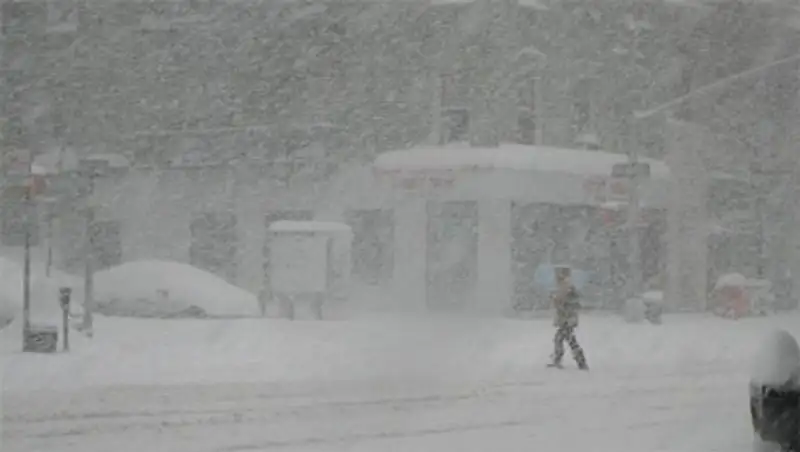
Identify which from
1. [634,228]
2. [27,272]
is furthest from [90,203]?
[634,228]

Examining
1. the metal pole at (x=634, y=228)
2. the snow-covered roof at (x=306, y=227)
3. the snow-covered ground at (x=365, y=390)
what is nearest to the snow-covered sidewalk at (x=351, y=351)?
the snow-covered ground at (x=365, y=390)

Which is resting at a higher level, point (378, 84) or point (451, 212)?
point (378, 84)

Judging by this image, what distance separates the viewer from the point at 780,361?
2.51m

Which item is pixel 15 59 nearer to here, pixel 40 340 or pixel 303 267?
pixel 303 267

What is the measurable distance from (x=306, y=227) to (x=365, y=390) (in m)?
3.38

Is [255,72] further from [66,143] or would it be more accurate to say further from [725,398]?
[725,398]

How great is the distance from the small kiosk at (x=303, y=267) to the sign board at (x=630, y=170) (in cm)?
240

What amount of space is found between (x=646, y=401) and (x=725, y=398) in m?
0.37

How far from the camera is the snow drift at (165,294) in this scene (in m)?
7.72

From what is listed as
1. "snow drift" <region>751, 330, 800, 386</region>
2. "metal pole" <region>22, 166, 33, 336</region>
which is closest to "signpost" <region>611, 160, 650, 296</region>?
"metal pole" <region>22, 166, 33, 336</region>

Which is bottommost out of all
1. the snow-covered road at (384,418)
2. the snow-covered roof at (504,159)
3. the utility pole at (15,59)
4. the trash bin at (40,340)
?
the snow-covered road at (384,418)

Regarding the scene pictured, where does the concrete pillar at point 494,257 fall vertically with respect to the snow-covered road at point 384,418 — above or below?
above

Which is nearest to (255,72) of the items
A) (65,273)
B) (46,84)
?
(46,84)

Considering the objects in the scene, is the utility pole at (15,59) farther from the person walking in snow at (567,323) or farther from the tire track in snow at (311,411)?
the tire track in snow at (311,411)
